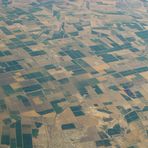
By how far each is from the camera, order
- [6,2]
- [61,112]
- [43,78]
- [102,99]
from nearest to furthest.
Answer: [61,112] < [102,99] < [43,78] < [6,2]

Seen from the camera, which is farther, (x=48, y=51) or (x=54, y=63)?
(x=48, y=51)

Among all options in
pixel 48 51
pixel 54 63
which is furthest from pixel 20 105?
pixel 48 51

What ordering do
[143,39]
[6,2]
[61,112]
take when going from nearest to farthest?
1. [61,112]
2. [143,39]
3. [6,2]

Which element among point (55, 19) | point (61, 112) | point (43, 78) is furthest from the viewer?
point (55, 19)

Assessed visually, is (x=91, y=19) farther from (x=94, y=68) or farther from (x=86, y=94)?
(x=86, y=94)

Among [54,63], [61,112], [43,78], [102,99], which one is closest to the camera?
[61,112]

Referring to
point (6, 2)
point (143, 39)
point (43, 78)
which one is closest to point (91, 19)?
point (143, 39)

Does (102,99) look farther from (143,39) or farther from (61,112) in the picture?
(143,39)

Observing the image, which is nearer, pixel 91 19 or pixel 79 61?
pixel 79 61
